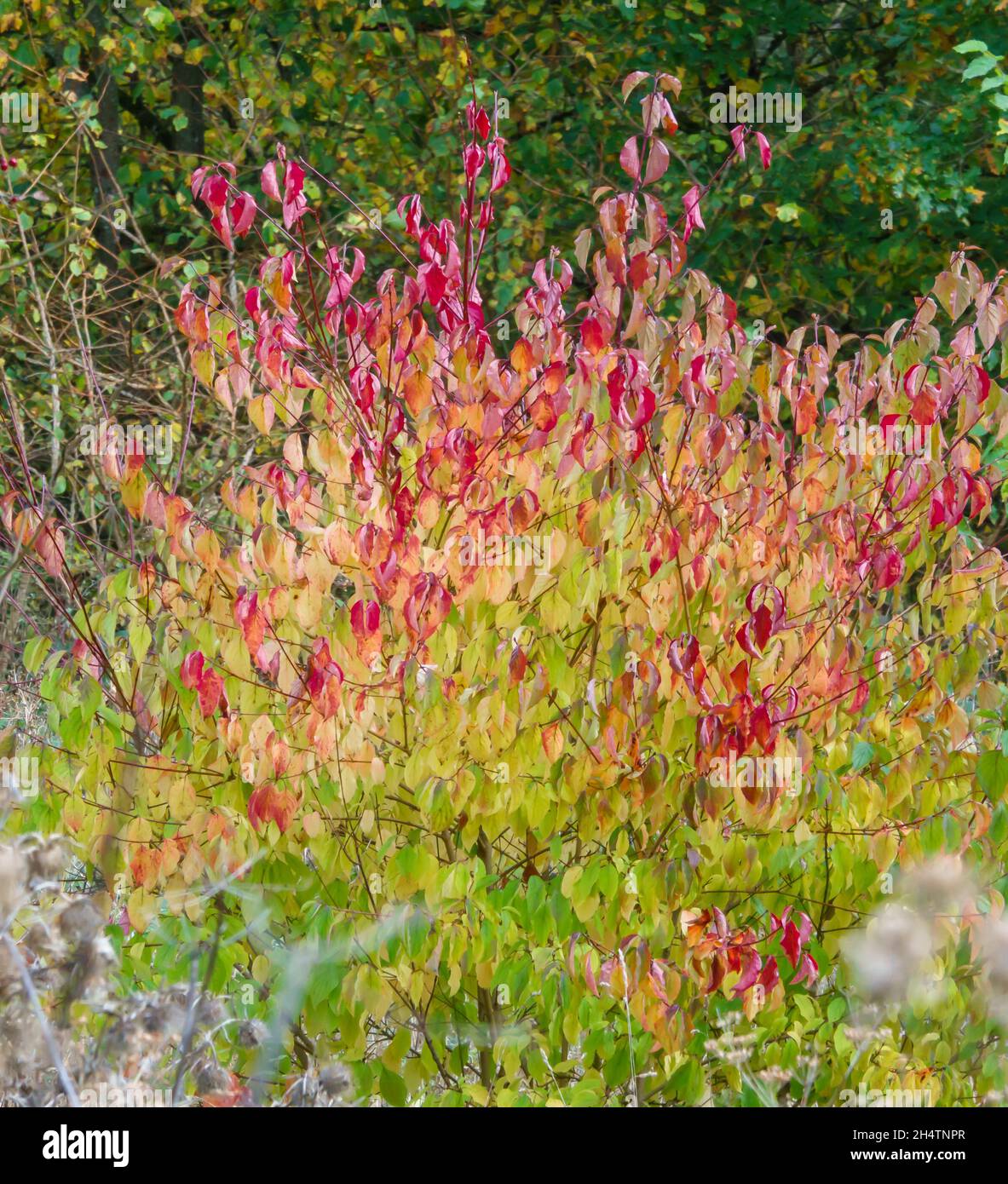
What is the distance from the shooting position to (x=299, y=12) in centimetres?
1072

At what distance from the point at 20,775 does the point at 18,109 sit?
→ 24.5 ft

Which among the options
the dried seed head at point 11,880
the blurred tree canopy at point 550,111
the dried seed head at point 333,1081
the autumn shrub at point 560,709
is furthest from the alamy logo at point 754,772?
the blurred tree canopy at point 550,111

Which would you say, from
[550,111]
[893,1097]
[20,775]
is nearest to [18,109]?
[550,111]

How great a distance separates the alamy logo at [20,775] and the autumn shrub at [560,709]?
4 centimetres

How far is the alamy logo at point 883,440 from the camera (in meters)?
3.33

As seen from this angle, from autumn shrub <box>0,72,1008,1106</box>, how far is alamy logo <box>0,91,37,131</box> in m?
6.60

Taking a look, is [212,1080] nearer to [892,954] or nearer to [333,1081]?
[333,1081]

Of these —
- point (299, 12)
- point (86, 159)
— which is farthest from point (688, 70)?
point (86, 159)

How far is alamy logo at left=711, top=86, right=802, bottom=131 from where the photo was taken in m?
10.3

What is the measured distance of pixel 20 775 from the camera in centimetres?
345
